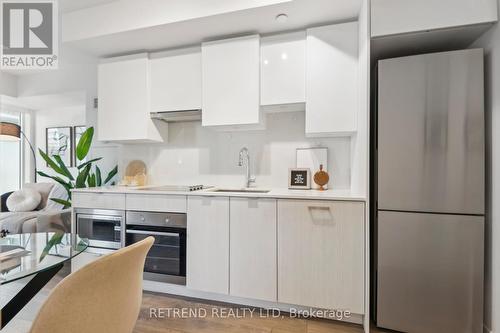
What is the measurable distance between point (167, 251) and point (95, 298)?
1456 millimetres

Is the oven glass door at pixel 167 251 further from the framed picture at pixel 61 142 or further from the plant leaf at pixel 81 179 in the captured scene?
the framed picture at pixel 61 142

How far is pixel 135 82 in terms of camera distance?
2.62 meters

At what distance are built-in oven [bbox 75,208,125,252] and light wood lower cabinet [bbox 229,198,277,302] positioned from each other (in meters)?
1.12

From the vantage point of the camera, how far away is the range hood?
2.54 meters

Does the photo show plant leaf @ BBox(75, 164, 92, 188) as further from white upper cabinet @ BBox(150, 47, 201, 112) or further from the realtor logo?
the realtor logo

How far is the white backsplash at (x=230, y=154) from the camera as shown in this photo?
2430 mm

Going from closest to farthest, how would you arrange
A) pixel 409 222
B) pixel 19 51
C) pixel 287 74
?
pixel 409 222 → pixel 287 74 → pixel 19 51

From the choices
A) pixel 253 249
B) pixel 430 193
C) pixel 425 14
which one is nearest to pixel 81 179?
pixel 253 249

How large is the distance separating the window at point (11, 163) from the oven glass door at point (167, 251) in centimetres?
407

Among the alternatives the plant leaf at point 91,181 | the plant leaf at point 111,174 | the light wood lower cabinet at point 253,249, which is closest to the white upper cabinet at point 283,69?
the light wood lower cabinet at point 253,249

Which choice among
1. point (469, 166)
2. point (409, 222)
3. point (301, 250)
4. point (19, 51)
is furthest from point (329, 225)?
point (19, 51)

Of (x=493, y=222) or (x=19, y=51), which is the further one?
(x=19, y=51)

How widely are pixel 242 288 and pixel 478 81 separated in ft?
7.32

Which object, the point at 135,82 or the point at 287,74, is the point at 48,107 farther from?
the point at 287,74
